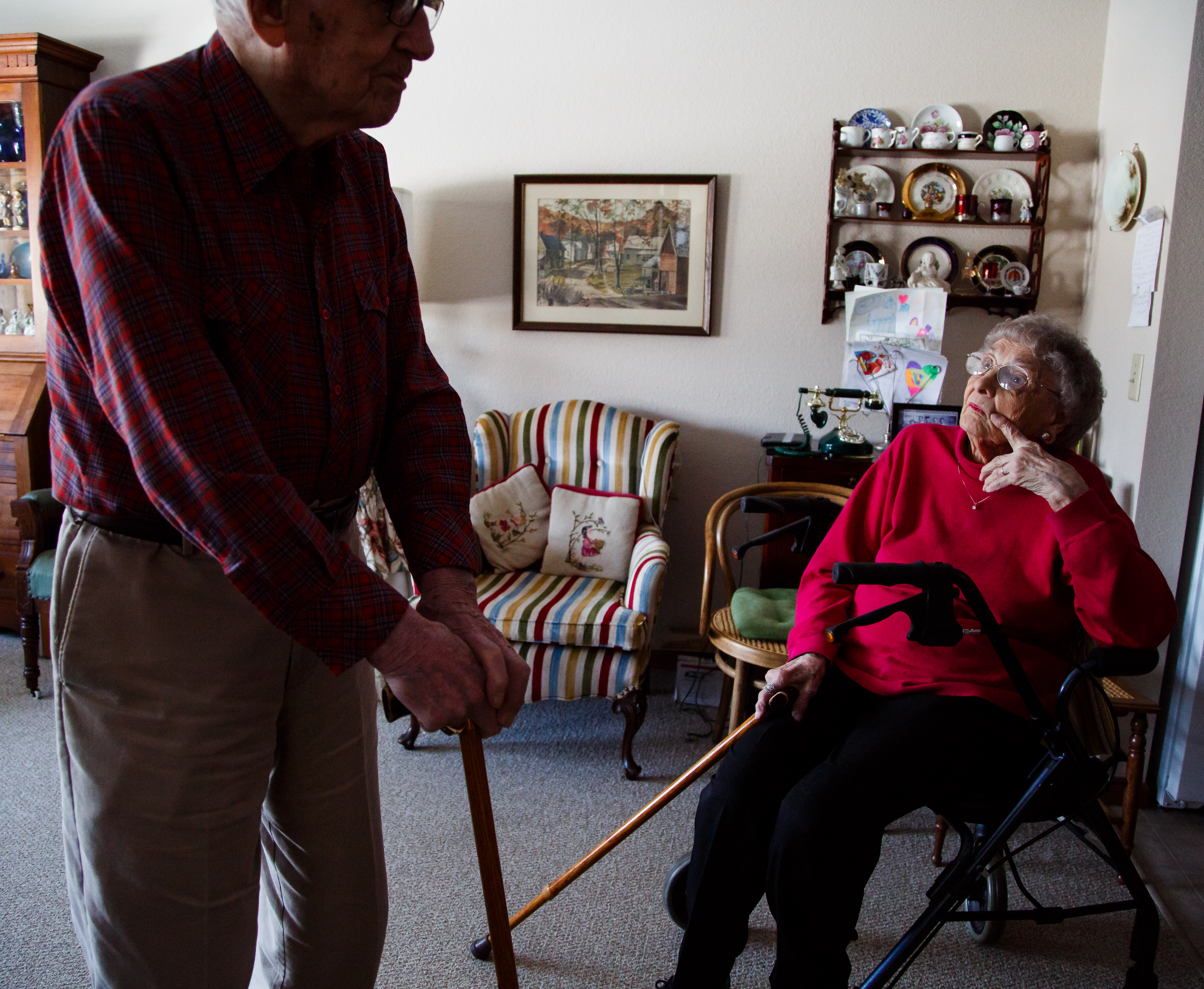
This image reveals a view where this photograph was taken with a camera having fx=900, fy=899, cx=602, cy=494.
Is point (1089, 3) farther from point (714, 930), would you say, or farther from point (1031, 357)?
point (714, 930)

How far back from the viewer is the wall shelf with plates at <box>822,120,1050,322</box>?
3043 millimetres

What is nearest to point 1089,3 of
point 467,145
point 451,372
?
point 467,145

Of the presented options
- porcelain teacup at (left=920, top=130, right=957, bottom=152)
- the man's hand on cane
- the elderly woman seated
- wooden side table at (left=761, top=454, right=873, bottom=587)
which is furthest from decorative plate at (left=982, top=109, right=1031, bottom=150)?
the man's hand on cane

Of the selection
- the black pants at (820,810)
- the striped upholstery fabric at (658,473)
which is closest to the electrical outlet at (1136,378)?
the black pants at (820,810)

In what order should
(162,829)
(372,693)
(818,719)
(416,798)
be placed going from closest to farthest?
(162,829)
(372,693)
(818,719)
(416,798)

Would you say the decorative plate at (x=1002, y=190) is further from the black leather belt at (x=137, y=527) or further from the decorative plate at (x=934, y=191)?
the black leather belt at (x=137, y=527)

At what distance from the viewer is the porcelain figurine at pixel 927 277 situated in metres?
3.10

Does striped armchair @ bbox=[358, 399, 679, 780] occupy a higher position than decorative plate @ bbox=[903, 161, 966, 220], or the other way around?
decorative plate @ bbox=[903, 161, 966, 220]

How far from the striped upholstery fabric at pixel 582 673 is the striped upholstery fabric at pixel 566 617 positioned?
4cm

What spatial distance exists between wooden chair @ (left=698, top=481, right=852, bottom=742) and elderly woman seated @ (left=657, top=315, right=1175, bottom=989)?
1.90 feet

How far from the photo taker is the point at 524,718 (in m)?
3.02

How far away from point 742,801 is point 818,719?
24cm

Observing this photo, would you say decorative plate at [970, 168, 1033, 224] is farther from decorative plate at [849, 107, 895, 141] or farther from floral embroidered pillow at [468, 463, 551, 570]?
floral embroidered pillow at [468, 463, 551, 570]

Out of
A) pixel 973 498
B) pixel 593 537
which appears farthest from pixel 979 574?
pixel 593 537
